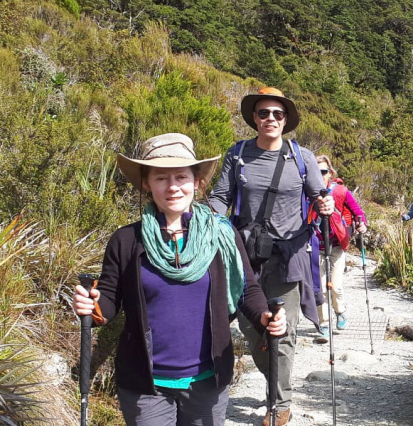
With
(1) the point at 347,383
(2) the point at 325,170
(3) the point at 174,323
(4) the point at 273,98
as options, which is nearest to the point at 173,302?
(3) the point at 174,323

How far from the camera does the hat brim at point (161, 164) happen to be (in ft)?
7.68

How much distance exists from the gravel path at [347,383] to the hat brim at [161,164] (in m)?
2.13

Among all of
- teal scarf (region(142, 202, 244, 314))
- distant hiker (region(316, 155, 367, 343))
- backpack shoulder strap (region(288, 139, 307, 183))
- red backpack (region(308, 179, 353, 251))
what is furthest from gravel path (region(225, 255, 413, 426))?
teal scarf (region(142, 202, 244, 314))

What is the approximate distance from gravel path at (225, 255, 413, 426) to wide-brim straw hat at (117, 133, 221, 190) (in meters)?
2.16

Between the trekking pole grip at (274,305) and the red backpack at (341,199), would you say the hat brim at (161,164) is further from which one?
the red backpack at (341,199)

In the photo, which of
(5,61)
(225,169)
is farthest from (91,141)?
(225,169)

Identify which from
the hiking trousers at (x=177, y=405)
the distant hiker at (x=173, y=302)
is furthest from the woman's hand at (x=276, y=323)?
the hiking trousers at (x=177, y=405)

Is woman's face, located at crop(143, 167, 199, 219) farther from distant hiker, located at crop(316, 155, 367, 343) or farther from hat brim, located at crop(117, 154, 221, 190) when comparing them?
distant hiker, located at crop(316, 155, 367, 343)

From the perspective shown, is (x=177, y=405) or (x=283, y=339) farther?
(x=283, y=339)

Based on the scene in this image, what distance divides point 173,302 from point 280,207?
5.37ft

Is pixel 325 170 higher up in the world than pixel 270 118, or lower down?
lower down

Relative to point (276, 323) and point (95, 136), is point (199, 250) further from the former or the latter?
point (95, 136)

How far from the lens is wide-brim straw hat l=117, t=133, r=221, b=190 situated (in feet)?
7.72

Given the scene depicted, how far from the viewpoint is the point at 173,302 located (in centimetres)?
226
